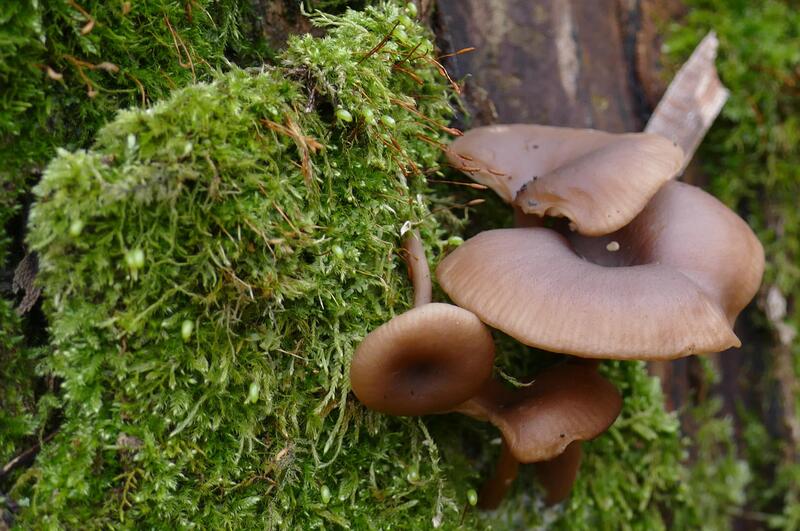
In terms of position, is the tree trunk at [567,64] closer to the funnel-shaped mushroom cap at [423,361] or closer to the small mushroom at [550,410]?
the small mushroom at [550,410]

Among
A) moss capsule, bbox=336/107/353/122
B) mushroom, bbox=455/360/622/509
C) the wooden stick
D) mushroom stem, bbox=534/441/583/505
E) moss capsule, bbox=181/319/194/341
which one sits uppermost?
moss capsule, bbox=336/107/353/122

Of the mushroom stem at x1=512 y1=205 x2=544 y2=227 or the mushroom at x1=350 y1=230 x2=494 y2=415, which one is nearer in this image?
the mushroom at x1=350 y1=230 x2=494 y2=415

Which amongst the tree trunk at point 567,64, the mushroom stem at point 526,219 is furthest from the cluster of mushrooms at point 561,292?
the tree trunk at point 567,64

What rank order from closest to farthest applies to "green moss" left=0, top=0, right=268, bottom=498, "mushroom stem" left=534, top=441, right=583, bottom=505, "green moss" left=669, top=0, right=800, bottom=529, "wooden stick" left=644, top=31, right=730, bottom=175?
"green moss" left=0, top=0, right=268, bottom=498
"mushroom stem" left=534, top=441, right=583, bottom=505
"wooden stick" left=644, top=31, right=730, bottom=175
"green moss" left=669, top=0, right=800, bottom=529

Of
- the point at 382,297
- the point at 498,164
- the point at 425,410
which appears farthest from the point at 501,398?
the point at 498,164

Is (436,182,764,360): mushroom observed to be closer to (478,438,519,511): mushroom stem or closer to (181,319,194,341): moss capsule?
(478,438,519,511): mushroom stem

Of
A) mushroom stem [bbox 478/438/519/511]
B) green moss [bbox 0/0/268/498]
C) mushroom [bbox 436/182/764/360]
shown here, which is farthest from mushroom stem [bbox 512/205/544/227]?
green moss [bbox 0/0/268/498]

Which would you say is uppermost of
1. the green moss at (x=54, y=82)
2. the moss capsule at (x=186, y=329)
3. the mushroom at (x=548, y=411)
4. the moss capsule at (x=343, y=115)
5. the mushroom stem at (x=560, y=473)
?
the green moss at (x=54, y=82)

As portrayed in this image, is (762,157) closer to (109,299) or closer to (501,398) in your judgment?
(501,398)
